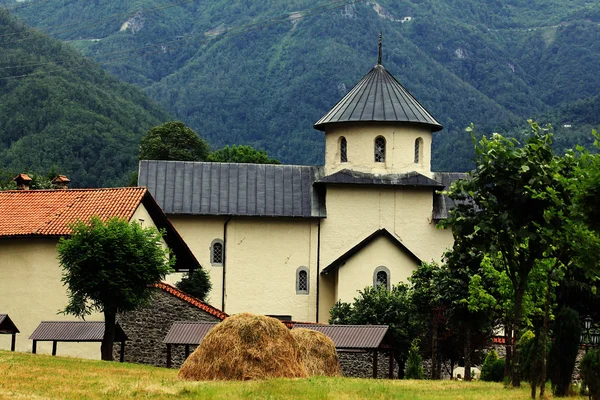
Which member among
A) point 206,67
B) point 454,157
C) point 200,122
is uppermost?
point 206,67

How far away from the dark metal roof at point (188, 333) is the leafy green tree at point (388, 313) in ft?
35.3

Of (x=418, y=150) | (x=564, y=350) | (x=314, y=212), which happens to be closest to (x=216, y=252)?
(x=314, y=212)

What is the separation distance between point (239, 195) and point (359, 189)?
5534 millimetres

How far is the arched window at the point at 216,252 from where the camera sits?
56906mm

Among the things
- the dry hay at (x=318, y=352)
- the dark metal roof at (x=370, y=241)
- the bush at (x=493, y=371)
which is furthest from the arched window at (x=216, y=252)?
the dry hay at (x=318, y=352)

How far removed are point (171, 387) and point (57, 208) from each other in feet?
69.8

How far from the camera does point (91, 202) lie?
149ft

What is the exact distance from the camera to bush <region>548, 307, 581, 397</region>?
26.3m

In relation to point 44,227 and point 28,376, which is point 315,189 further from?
point 28,376

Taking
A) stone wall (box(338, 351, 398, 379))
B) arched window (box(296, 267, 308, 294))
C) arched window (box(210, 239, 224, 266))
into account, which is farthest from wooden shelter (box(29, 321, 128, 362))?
arched window (box(296, 267, 308, 294))

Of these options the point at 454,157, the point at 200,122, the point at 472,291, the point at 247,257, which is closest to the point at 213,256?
the point at 247,257

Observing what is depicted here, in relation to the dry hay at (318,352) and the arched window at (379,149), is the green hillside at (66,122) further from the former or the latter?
the dry hay at (318,352)

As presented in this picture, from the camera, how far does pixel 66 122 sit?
115562 mm

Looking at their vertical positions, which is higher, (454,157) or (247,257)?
(454,157)
